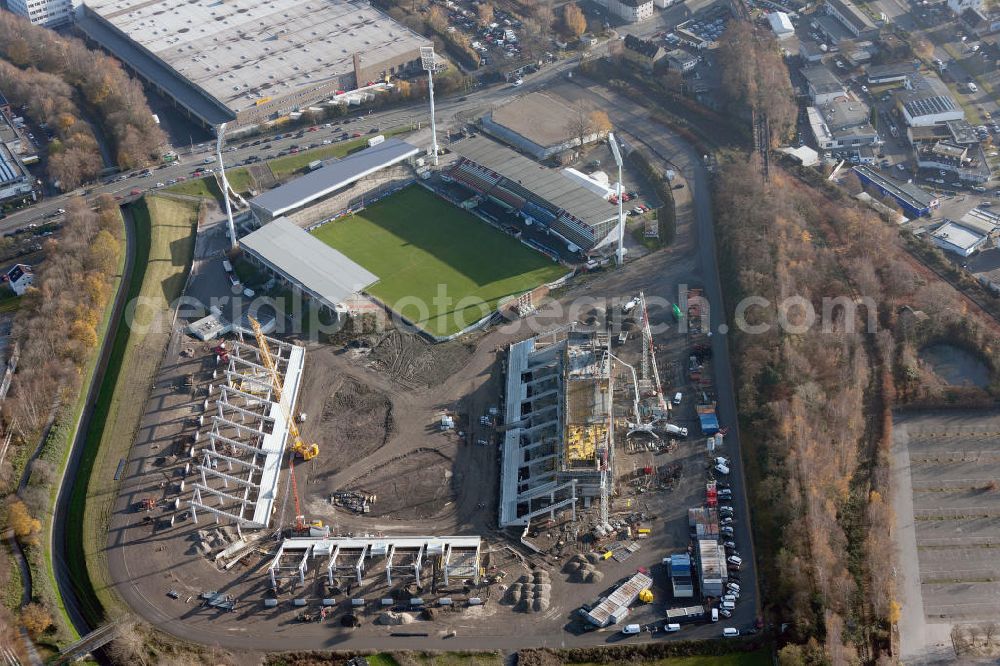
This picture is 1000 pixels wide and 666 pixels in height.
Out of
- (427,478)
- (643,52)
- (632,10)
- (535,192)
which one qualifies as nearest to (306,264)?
(535,192)

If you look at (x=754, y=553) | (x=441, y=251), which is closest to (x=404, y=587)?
(x=754, y=553)

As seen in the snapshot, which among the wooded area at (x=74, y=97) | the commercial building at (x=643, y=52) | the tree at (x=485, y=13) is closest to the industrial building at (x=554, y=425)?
the commercial building at (x=643, y=52)

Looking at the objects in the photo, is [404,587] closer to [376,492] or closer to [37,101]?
[376,492]

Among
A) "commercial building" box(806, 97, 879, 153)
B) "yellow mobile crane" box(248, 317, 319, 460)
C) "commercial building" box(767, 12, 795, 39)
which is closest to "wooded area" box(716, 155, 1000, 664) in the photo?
"commercial building" box(806, 97, 879, 153)

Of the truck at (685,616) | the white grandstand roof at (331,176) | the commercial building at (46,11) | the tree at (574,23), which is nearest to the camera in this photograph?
the truck at (685,616)

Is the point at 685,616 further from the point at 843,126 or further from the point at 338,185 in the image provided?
the point at 843,126

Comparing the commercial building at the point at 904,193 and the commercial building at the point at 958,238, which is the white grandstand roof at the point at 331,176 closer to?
the commercial building at the point at 904,193
